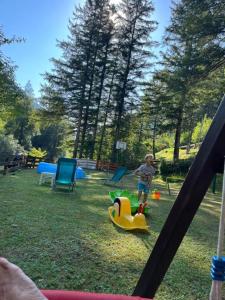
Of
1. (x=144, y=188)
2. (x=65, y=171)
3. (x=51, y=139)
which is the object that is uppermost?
(x=51, y=139)

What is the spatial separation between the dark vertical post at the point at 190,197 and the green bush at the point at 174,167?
20.4 meters

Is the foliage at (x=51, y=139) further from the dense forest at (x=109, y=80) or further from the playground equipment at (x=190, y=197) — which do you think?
the playground equipment at (x=190, y=197)

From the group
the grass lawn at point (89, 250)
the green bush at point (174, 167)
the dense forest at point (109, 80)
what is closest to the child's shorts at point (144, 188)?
the grass lawn at point (89, 250)

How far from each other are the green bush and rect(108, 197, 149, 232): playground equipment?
16114 mm

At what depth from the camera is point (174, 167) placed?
22844 mm

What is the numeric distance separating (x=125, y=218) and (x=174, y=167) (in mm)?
17104

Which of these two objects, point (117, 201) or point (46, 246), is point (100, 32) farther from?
point (46, 246)

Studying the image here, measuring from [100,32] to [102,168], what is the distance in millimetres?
11190

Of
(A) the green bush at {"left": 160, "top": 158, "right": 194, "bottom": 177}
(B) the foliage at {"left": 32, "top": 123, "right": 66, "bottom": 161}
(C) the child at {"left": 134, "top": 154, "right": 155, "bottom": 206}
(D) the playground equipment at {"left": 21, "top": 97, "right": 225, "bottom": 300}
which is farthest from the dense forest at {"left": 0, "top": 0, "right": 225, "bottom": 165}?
(D) the playground equipment at {"left": 21, "top": 97, "right": 225, "bottom": 300}

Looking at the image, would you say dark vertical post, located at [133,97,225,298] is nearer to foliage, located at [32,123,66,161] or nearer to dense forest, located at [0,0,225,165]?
dense forest, located at [0,0,225,165]

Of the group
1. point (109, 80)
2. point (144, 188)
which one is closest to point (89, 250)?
point (144, 188)

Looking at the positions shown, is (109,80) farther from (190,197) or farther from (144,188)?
(190,197)

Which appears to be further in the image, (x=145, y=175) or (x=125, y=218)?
(x=145, y=175)

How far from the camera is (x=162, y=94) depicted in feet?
82.6
